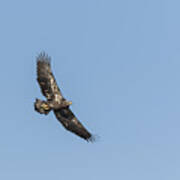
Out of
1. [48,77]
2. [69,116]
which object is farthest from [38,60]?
[69,116]

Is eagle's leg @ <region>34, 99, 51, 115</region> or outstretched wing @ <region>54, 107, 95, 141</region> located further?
outstretched wing @ <region>54, 107, 95, 141</region>

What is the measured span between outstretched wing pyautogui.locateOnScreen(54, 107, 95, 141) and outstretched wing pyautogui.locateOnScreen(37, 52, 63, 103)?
1.62 metres

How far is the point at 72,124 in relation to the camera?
5784 cm

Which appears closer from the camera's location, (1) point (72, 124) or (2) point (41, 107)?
(2) point (41, 107)

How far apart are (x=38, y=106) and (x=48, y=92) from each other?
5.53 ft

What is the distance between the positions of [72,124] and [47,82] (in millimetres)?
4612

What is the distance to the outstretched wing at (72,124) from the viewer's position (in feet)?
187

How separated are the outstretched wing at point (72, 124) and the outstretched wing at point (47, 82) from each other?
162 cm

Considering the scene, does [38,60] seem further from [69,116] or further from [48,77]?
[69,116]

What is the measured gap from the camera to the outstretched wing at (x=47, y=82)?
55.8 metres

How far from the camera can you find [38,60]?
2191 inches

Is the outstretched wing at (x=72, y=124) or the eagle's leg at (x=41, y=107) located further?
the outstretched wing at (x=72, y=124)

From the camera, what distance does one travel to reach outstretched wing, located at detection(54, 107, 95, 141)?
187 feet

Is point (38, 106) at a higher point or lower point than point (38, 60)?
lower
